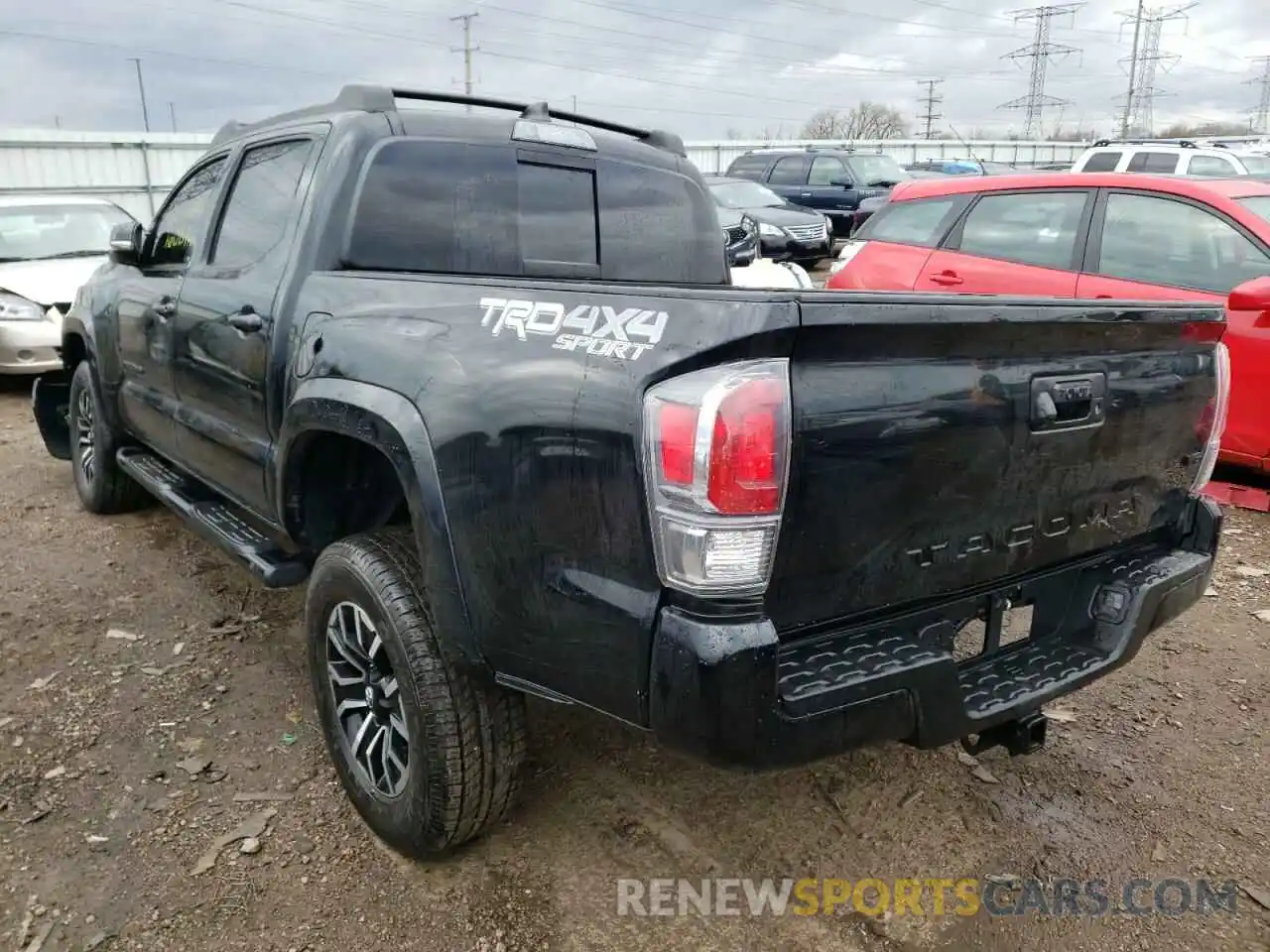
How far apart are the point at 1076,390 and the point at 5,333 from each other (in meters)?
8.39

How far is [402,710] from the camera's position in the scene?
2357mm

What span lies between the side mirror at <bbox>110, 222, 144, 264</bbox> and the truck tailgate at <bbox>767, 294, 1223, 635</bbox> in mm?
3577

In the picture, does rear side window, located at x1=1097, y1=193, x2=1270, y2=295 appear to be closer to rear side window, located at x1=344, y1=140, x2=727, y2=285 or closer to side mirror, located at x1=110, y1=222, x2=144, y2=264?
rear side window, located at x1=344, y1=140, x2=727, y2=285

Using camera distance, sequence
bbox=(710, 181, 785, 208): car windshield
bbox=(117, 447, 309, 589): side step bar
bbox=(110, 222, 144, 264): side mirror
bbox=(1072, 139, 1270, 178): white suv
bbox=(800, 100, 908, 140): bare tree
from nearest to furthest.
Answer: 1. bbox=(117, 447, 309, 589): side step bar
2. bbox=(110, 222, 144, 264): side mirror
3. bbox=(1072, 139, 1270, 178): white suv
4. bbox=(710, 181, 785, 208): car windshield
5. bbox=(800, 100, 908, 140): bare tree

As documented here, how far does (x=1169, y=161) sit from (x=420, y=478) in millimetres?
14696

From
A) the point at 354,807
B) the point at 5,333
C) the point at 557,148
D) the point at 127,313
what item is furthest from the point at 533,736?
the point at 5,333

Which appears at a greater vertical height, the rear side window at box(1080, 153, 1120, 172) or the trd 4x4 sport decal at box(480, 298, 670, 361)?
the rear side window at box(1080, 153, 1120, 172)

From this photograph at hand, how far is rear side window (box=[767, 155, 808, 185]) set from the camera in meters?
17.7

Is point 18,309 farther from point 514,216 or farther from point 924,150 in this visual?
point 924,150

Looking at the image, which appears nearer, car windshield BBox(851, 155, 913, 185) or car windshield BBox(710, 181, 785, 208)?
car windshield BBox(710, 181, 785, 208)

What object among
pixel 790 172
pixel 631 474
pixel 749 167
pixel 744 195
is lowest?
pixel 631 474

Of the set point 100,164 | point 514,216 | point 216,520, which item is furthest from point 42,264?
point 100,164

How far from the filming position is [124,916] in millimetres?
2348

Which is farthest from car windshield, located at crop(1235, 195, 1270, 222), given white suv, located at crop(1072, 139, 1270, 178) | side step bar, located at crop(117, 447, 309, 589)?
white suv, located at crop(1072, 139, 1270, 178)
